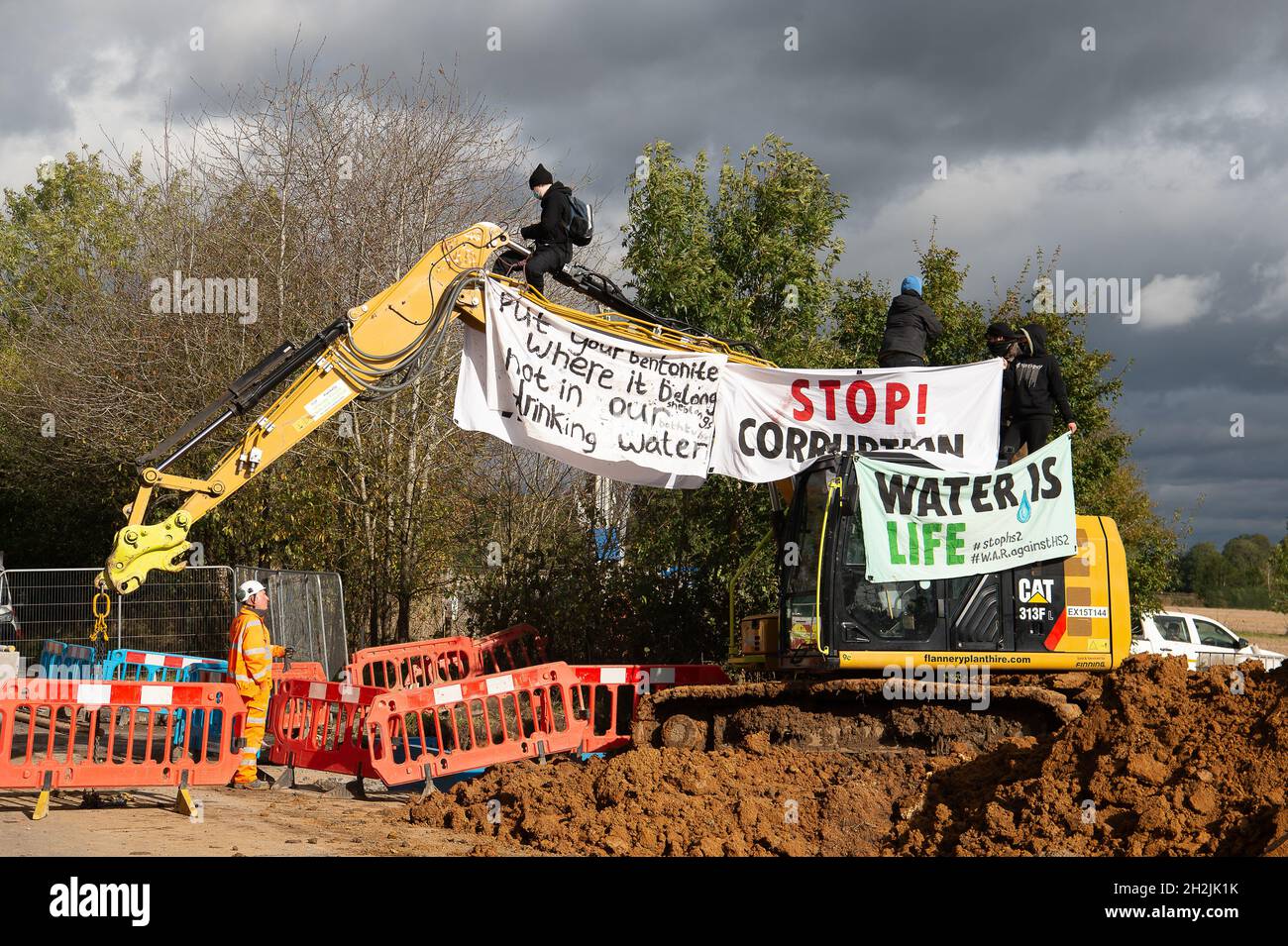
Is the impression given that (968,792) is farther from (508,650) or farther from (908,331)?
(508,650)

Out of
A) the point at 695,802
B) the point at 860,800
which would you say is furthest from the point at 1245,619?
the point at 695,802

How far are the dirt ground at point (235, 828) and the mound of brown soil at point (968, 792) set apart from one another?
0.47 meters

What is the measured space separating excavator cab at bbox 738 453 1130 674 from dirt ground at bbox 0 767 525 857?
323cm

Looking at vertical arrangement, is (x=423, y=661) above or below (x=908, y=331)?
below

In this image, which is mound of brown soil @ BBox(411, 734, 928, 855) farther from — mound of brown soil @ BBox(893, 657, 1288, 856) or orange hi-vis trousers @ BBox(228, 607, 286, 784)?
orange hi-vis trousers @ BBox(228, 607, 286, 784)

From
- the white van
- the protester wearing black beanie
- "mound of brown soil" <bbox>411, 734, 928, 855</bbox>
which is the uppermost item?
the protester wearing black beanie

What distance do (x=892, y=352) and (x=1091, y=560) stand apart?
2.68 metres

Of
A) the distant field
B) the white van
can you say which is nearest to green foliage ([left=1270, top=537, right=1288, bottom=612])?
the distant field

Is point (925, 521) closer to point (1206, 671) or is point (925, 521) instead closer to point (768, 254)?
point (1206, 671)

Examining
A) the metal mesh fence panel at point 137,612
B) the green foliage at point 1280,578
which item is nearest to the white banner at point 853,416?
the metal mesh fence panel at point 137,612

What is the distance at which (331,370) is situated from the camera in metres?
9.67

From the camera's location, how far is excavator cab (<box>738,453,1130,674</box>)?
9797mm

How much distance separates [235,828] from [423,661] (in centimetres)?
469

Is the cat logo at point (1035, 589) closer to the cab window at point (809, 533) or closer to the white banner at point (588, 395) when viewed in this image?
the cab window at point (809, 533)
